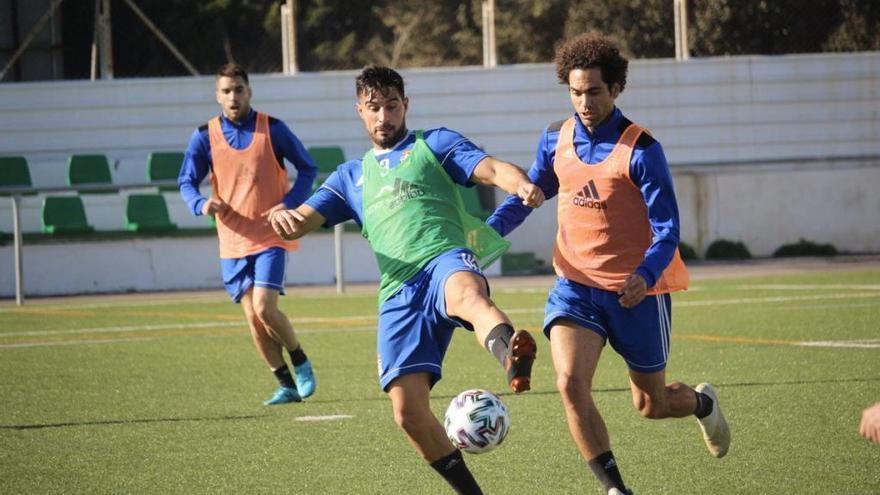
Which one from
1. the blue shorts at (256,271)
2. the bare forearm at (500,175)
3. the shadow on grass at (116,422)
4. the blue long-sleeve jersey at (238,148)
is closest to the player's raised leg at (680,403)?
the bare forearm at (500,175)

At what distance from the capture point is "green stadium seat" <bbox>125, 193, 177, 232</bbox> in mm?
21156

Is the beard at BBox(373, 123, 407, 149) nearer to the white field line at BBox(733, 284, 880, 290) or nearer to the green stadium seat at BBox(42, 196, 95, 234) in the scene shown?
the white field line at BBox(733, 284, 880, 290)

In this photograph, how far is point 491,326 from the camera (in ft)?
18.6

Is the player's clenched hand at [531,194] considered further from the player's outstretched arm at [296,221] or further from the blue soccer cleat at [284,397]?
the blue soccer cleat at [284,397]

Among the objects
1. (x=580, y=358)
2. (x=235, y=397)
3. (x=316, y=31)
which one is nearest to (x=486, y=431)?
(x=580, y=358)

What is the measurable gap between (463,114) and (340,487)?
18.2 m

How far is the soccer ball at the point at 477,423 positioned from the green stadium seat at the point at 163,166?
56.3ft

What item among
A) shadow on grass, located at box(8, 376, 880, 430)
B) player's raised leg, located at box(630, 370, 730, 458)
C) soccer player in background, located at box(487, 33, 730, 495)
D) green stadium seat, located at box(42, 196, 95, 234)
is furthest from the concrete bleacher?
soccer player in background, located at box(487, 33, 730, 495)

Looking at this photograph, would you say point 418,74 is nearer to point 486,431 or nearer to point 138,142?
point 138,142

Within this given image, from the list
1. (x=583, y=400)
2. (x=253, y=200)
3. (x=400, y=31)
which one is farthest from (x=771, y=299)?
(x=400, y=31)

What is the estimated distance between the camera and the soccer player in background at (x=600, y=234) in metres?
6.32

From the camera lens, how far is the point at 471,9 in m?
40.7

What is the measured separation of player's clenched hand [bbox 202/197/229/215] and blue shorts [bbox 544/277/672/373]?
13.7 feet

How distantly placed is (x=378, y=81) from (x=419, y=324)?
110 centimetres
